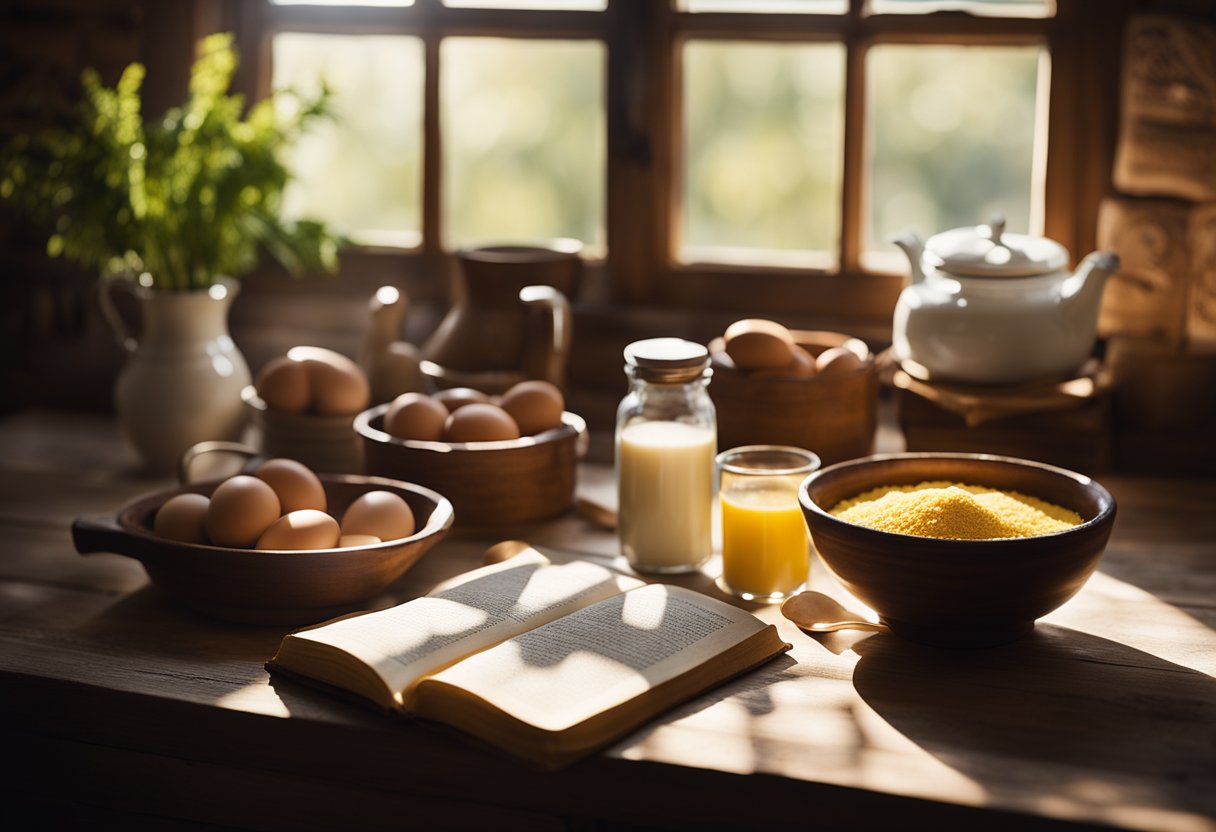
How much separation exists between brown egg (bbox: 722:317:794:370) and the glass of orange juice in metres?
0.23

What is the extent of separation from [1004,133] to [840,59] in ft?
16.0

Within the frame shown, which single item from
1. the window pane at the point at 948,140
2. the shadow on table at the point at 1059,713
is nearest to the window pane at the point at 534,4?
the shadow on table at the point at 1059,713

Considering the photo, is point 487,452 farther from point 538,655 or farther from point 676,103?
point 676,103

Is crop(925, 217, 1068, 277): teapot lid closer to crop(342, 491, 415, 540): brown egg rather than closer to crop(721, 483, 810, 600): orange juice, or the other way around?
crop(721, 483, 810, 600): orange juice

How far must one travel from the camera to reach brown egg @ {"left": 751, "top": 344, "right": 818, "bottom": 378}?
60.8 inches

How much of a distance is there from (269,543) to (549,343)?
54 cm

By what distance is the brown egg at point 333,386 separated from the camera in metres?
1.56

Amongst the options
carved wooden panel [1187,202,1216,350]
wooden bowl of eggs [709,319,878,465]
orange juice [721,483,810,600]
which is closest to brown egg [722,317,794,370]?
wooden bowl of eggs [709,319,878,465]

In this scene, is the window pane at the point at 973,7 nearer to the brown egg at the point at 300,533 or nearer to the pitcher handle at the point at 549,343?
the pitcher handle at the point at 549,343

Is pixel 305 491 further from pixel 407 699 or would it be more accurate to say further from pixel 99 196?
pixel 99 196

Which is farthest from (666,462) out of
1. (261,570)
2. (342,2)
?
(342,2)

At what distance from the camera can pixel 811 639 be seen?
46.2 inches

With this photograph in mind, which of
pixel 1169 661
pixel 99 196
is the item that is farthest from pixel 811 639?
pixel 99 196

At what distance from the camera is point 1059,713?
101 centimetres
